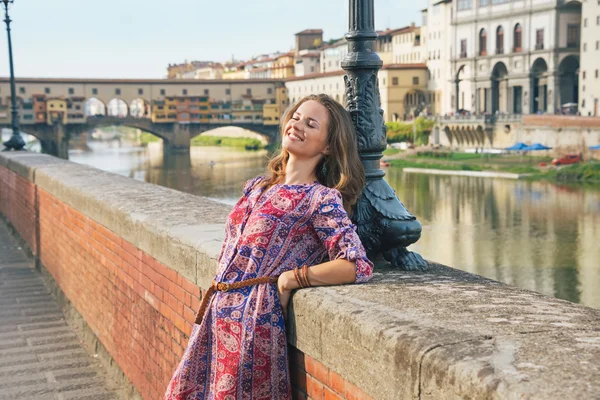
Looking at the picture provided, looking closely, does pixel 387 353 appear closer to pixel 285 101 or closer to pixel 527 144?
pixel 527 144

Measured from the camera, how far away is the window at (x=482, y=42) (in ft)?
148

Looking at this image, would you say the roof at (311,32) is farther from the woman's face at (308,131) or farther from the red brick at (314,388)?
the red brick at (314,388)

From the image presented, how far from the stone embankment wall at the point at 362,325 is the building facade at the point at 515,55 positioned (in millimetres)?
37996

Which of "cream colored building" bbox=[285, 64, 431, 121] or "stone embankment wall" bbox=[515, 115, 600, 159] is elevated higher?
"cream colored building" bbox=[285, 64, 431, 121]

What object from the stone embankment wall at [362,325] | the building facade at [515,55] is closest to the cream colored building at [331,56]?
the building facade at [515,55]

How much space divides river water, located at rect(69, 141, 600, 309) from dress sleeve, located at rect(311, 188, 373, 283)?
43.0 ft

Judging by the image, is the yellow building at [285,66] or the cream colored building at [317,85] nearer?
the cream colored building at [317,85]

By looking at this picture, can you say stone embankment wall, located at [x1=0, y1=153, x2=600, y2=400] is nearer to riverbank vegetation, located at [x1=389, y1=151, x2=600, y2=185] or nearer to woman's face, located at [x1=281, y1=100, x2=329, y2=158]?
woman's face, located at [x1=281, y1=100, x2=329, y2=158]

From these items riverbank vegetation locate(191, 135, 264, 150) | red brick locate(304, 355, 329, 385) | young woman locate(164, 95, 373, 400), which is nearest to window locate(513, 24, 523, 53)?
riverbank vegetation locate(191, 135, 264, 150)

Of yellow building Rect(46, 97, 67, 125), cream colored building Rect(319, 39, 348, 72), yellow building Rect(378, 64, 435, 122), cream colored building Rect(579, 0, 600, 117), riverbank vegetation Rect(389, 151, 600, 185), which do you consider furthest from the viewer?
cream colored building Rect(319, 39, 348, 72)

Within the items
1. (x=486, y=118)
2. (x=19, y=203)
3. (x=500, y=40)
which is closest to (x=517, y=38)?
(x=500, y=40)

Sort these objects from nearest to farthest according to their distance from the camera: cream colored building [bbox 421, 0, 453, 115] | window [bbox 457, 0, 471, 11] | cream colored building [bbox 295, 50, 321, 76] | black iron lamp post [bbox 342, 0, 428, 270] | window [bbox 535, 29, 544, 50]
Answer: black iron lamp post [bbox 342, 0, 428, 270], window [bbox 535, 29, 544, 50], window [bbox 457, 0, 471, 11], cream colored building [bbox 421, 0, 453, 115], cream colored building [bbox 295, 50, 321, 76]

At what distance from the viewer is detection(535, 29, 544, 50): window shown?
41.1m

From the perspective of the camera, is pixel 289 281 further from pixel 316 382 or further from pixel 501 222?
pixel 501 222
